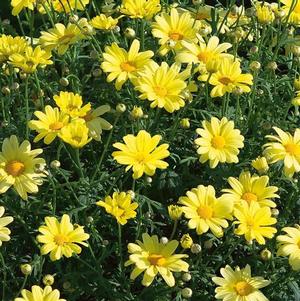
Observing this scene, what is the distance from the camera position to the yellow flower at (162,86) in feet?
9.88

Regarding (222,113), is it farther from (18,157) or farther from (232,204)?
(18,157)

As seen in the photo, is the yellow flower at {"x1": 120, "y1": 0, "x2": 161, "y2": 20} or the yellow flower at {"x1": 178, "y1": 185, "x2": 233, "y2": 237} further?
the yellow flower at {"x1": 120, "y1": 0, "x2": 161, "y2": 20}

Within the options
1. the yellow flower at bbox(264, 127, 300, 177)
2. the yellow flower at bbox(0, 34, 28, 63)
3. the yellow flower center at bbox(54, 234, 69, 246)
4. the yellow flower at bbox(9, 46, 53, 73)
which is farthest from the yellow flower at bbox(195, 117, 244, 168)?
the yellow flower at bbox(0, 34, 28, 63)

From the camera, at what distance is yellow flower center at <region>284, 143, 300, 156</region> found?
2975 mm

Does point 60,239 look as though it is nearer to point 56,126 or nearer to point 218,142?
point 56,126

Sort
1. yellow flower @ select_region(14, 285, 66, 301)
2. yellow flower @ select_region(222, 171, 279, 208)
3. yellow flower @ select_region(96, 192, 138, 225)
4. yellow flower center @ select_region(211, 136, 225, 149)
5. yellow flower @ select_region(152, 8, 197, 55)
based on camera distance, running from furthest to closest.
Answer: yellow flower @ select_region(152, 8, 197, 55) < yellow flower center @ select_region(211, 136, 225, 149) < yellow flower @ select_region(222, 171, 279, 208) < yellow flower @ select_region(96, 192, 138, 225) < yellow flower @ select_region(14, 285, 66, 301)

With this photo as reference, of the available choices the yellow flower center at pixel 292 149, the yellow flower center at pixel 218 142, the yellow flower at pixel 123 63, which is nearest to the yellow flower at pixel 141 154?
A: the yellow flower center at pixel 218 142

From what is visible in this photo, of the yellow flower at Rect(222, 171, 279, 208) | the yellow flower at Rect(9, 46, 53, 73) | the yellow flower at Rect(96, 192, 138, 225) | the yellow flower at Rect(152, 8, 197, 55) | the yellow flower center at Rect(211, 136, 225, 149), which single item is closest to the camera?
the yellow flower at Rect(96, 192, 138, 225)

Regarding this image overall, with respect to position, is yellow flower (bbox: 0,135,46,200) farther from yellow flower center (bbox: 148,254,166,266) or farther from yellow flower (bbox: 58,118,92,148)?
yellow flower center (bbox: 148,254,166,266)

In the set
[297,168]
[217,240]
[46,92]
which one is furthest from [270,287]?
[46,92]

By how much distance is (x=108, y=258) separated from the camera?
3209mm

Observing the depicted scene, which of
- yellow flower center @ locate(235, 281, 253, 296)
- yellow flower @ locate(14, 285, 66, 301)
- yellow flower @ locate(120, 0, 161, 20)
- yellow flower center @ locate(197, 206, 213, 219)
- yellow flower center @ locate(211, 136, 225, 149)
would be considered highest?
yellow flower @ locate(120, 0, 161, 20)

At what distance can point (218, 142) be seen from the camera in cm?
299

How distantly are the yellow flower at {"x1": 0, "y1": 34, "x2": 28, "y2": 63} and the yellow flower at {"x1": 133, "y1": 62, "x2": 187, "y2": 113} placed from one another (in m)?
0.51
